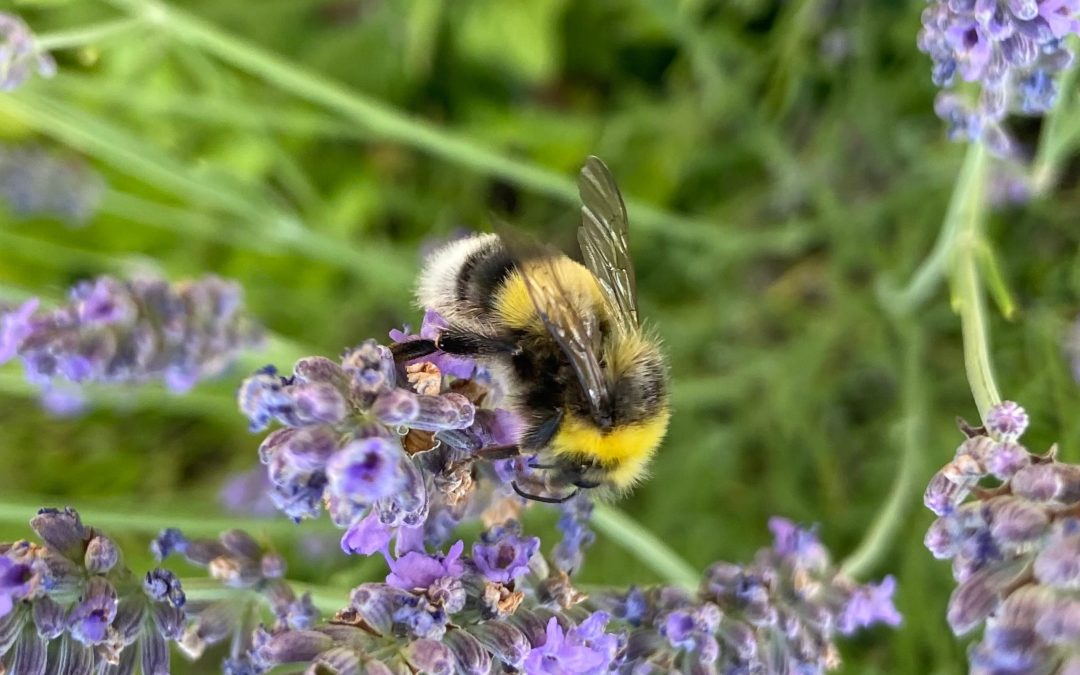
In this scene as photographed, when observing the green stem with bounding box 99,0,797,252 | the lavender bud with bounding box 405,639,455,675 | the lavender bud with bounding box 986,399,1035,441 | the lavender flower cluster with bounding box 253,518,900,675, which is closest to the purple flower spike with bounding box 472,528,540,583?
the lavender flower cluster with bounding box 253,518,900,675

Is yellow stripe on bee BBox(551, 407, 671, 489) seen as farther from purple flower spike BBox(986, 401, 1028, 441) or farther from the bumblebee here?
purple flower spike BBox(986, 401, 1028, 441)

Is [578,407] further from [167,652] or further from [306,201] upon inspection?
[306,201]

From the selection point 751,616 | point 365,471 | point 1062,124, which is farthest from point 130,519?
point 1062,124

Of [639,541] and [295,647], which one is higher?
[639,541]

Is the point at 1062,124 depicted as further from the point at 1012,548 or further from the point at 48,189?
the point at 48,189

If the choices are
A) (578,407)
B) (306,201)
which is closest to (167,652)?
(578,407)

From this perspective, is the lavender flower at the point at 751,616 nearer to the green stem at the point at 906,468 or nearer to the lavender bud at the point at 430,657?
the green stem at the point at 906,468

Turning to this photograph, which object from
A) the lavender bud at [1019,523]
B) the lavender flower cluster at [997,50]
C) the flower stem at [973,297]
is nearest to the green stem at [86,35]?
the lavender flower cluster at [997,50]
